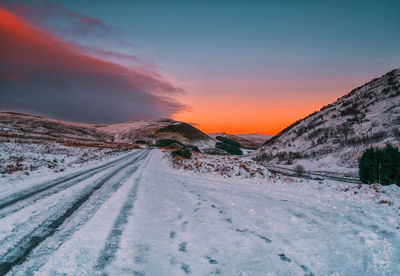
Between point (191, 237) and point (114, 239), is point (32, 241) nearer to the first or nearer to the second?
point (114, 239)

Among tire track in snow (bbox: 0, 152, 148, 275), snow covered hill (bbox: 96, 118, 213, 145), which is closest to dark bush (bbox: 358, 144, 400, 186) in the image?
tire track in snow (bbox: 0, 152, 148, 275)

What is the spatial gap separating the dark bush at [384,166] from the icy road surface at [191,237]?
27.9 ft

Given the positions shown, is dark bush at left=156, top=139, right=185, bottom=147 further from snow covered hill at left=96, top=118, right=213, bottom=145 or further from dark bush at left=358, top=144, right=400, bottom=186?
dark bush at left=358, top=144, right=400, bottom=186

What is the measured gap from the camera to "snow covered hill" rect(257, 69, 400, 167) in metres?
29.1

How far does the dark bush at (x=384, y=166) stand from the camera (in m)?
12.7

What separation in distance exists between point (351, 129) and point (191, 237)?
1661 inches

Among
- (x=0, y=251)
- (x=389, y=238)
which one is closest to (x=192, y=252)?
(x=0, y=251)

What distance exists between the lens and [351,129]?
35469 millimetres

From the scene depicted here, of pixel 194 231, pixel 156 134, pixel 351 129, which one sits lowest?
Answer: pixel 194 231

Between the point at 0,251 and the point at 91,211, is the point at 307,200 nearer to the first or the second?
the point at 91,211

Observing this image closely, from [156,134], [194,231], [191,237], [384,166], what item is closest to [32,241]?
[191,237]

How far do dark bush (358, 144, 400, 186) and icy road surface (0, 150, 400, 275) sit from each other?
849 centimetres

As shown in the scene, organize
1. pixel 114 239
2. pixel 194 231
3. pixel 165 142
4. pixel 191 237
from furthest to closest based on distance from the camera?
pixel 165 142 → pixel 194 231 → pixel 191 237 → pixel 114 239

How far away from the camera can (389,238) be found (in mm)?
4285
